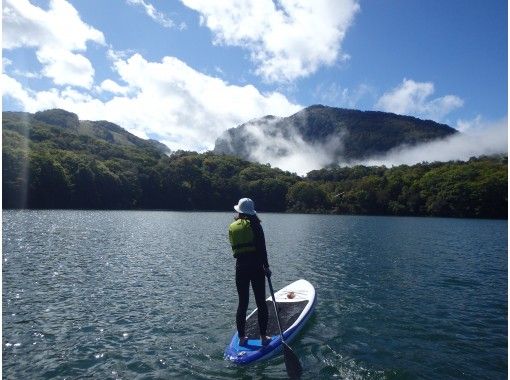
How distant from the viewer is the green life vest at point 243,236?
10.7 m

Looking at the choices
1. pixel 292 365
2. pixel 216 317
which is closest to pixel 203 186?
pixel 216 317

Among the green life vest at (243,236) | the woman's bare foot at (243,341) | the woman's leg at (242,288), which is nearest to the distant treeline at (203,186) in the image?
the woman's bare foot at (243,341)

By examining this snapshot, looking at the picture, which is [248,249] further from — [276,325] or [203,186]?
[203,186]

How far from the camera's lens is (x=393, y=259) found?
106ft

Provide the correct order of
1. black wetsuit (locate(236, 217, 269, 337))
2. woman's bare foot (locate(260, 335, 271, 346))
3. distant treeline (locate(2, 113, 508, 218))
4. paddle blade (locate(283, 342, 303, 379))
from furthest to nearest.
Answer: distant treeline (locate(2, 113, 508, 218)), woman's bare foot (locate(260, 335, 271, 346)), black wetsuit (locate(236, 217, 269, 337)), paddle blade (locate(283, 342, 303, 379))

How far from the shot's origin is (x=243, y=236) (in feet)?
35.2

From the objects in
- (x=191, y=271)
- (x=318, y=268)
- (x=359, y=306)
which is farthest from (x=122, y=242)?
(x=359, y=306)

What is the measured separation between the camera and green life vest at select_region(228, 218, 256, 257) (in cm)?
1072

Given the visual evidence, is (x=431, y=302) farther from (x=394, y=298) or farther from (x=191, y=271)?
(x=191, y=271)

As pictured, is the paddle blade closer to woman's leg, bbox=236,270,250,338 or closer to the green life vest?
woman's leg, bbox=236,270,250,338

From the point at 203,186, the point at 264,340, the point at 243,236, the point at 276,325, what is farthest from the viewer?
the point at 203,186

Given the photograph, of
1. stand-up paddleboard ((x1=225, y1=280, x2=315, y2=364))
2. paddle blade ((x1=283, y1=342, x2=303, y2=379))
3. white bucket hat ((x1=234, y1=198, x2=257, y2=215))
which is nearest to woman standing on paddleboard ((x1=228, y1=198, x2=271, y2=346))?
white bucket hat ((x1=234, y1=198, x2=257, y2=215))

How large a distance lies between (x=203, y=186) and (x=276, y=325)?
532ft

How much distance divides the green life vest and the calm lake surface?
126 inches
